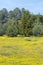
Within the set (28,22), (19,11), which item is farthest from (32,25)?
(19,11)

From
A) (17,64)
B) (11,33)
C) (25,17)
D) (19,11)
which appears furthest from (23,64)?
(19,11)

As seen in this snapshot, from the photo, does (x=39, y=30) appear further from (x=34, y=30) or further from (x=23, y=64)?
(x=23, y=64)

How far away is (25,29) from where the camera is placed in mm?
94375

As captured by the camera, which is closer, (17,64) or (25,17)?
(17,64)

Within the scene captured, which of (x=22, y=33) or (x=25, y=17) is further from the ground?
(x=25, y=17)

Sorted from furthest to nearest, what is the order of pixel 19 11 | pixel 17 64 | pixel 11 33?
pixel 19 11
pixel 11 33
pixel 17 64

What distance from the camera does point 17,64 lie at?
67.1ft

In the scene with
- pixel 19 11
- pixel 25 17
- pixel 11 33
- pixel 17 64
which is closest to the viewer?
pixel 17 64

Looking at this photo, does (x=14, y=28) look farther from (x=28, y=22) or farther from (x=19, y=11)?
(x=19, y=11)

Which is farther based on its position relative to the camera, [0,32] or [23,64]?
[0,32]

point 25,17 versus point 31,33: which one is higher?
point 25,17

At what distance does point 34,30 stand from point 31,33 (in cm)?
490

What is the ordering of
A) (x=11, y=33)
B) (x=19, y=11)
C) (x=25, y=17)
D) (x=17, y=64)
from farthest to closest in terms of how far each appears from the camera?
(x=19, y=11) → (x=25, y=17) → (x=11, y=33) → (x=17, y=64)

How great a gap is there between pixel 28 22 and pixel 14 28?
6.89 metres
